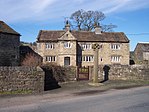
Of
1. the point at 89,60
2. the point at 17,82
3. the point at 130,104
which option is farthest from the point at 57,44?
the point at 130,104

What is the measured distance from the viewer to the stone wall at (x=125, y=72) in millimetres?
23812

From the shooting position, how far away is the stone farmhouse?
153ft

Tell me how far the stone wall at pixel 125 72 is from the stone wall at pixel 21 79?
31.1 feet

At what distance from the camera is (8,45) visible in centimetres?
4284

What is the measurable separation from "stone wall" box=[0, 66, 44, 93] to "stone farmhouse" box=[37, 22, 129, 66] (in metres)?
30.8

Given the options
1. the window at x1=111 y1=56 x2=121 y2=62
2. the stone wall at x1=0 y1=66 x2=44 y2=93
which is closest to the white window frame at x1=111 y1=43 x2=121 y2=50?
the window at x1=111 y1=56 x2=121 y2=62

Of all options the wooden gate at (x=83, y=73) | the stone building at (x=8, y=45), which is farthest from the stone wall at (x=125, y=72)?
the stone building at (x=8, y=45)

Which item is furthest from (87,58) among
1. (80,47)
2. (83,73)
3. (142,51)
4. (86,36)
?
(83,73)

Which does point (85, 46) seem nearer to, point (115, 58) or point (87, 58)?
point (87, 58)

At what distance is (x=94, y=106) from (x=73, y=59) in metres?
36.1

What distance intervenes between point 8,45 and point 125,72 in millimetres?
26287

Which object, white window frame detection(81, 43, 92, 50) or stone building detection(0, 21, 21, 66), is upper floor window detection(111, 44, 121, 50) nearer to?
white window frame detection(81, 43, 92, 50)

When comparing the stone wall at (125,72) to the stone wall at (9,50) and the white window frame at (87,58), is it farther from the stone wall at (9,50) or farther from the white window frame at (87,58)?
the white window frame at (87,58)

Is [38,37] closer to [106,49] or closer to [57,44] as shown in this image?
[57,44]
